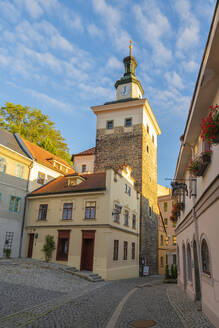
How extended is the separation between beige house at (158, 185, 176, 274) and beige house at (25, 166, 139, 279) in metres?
10.7

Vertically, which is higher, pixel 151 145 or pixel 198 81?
pixel 151 145

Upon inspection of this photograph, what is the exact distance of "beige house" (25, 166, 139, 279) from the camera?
21109 mm

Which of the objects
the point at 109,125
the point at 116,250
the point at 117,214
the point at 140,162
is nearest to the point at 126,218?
the point at 117,214

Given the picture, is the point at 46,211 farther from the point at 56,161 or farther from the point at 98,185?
the point at 56,161

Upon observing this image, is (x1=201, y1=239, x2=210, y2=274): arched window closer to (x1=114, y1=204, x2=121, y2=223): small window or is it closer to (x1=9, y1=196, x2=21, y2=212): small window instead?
(x1=114, y1=204, x2=121, y2=223): small window

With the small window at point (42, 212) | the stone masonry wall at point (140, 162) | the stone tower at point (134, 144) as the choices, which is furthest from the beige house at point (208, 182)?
the stone tower at point (134, 144)

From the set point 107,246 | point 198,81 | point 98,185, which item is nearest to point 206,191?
point 198,81

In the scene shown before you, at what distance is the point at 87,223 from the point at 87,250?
2.13 metres

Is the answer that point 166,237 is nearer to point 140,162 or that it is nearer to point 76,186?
point 140,162

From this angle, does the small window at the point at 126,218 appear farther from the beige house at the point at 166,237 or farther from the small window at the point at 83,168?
the small window at the point at 83,168

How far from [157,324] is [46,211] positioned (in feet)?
59.4

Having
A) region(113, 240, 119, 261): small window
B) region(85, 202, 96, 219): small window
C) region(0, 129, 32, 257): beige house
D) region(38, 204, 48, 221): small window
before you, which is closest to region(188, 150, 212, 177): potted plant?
region(85, 202, 96, 219): small window

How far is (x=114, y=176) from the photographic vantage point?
75.5 feet

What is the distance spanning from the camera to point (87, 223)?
71.5 ft
